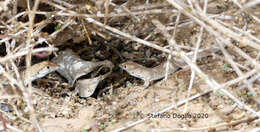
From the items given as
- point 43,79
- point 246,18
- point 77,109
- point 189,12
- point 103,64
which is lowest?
point 77,109

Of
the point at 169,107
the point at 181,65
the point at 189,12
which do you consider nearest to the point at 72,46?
the point at 181,65

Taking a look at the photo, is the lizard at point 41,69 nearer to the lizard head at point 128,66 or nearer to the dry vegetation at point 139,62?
the dry vegetation at point 139,62

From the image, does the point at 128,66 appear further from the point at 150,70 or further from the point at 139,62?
the point at 139,62

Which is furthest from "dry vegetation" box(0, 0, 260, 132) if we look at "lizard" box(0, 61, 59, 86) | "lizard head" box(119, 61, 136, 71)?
"lizard head" box(119, 61, 136, 71)

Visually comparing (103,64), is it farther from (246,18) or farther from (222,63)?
(246,18)

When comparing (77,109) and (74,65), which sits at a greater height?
(74,65)

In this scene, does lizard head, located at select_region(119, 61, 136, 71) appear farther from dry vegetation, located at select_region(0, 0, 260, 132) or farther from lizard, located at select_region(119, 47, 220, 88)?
dry vegetation, located at select_region(0, 0, 260, 132)

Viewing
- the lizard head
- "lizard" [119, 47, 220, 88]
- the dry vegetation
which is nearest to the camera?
the dry vegetation

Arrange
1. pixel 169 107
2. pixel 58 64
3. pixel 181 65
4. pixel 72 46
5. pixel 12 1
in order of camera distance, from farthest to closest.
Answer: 1. pixel 72 46
2. pixel 58 64
3. pixel 181 65
4. pixel 12 1
5. pixel 169 107
